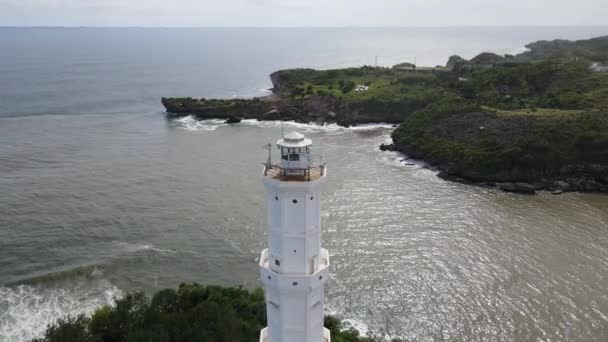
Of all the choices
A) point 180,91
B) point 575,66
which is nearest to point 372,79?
point 575,66

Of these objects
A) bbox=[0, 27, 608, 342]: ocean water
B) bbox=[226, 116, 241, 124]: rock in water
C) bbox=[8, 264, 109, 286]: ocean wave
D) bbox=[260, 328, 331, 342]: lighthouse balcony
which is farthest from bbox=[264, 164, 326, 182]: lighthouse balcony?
bbox=[226, 116, 241, 124]: rock in water

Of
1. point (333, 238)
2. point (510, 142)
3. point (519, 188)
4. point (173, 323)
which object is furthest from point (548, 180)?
point (173, 323)

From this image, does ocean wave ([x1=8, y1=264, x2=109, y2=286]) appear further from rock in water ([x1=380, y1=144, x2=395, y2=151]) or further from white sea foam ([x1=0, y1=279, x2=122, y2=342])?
rock in water ([x1=380, y1=144, x2=395, y2=151])

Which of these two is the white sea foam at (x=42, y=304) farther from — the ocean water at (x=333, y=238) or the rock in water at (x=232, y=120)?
the rock in water at (x=232, y=120)

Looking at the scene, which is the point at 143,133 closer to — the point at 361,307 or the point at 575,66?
the point at 361,307

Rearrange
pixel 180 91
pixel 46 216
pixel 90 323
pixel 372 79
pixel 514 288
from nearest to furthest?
pixel 90 323 < pixel 514 288 < pixel 46 216 < pixel 372 79 < pixel 180 91

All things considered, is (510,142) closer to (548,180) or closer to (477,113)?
(548,180)

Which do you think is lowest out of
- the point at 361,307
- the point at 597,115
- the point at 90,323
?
the point at 361,307

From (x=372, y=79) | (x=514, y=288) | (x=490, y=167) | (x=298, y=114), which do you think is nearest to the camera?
(x=514, y=288)
